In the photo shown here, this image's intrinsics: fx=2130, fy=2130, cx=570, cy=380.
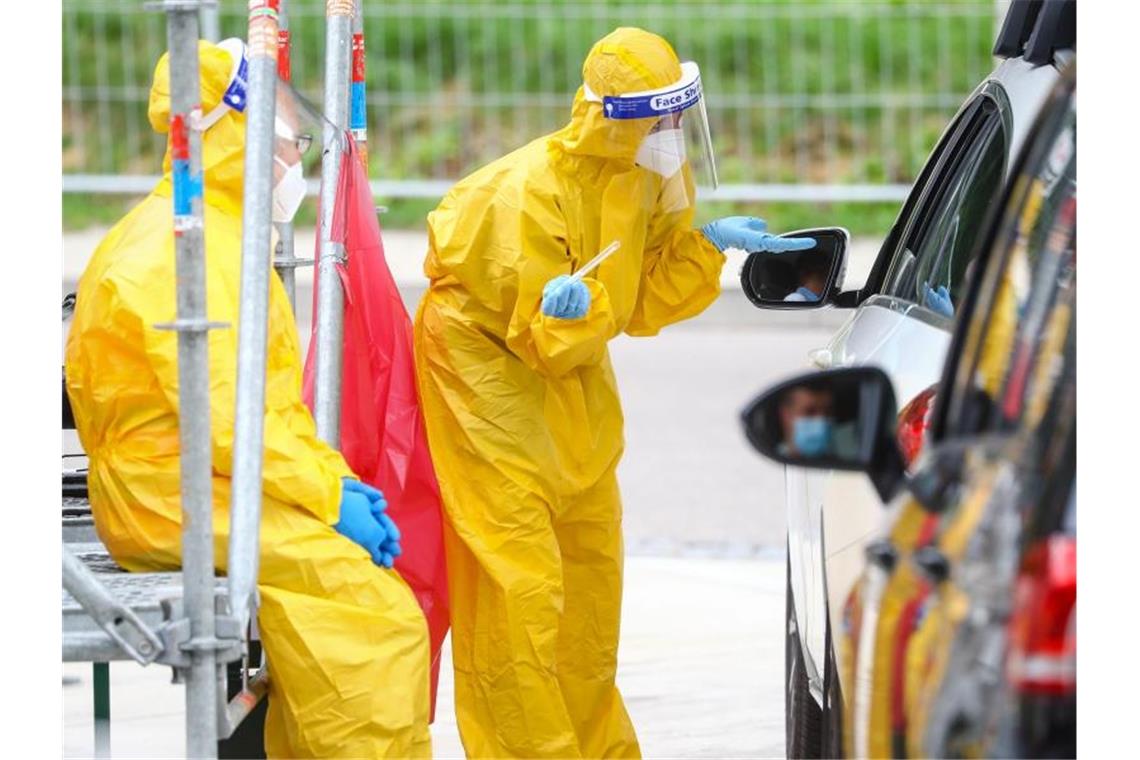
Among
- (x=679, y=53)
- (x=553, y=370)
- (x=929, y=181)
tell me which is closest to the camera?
(x=553, y=370)

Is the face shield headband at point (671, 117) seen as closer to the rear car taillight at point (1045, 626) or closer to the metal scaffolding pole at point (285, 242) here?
the metal scaffolding pole at point (285, 242)

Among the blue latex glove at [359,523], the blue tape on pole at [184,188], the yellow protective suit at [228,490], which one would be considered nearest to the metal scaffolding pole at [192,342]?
the blue tape on pole at [184,188]

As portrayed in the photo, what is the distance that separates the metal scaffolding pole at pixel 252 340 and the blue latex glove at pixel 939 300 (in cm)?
119

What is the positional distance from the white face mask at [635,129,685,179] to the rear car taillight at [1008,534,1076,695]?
7.79 ft

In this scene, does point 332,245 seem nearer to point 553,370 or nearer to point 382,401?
point 382,401

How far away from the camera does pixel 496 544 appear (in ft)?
15.1

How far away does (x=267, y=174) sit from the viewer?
3346mm

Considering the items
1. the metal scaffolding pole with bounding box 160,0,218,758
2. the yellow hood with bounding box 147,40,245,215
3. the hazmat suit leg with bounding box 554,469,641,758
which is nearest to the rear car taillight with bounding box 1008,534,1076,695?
the metal scaffolding pole with bounding box 160,0,218,758

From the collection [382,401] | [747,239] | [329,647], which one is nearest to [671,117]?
[747,239]

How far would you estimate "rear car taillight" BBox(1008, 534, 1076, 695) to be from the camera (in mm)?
2264

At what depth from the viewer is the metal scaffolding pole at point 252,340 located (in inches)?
128

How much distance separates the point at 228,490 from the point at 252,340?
1.09ft

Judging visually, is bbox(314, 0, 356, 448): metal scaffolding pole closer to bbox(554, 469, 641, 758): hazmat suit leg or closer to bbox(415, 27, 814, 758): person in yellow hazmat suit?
bbox(415, 27, 814, 758): person in yellow hazmat suit
